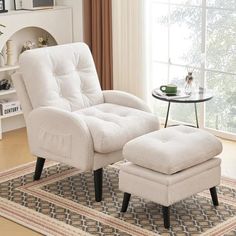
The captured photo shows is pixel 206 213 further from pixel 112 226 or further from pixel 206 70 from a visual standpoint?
pixel 206 70

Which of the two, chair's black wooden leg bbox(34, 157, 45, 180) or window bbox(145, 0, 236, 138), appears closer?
chair's black wooden leg bbox(34, 157, 45, 180)

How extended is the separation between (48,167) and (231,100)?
170 centimetres

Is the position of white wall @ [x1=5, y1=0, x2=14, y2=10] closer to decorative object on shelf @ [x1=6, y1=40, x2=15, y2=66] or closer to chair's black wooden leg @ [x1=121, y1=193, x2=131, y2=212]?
decorative object on shelf @ [x1=6, y1=40, x2=15, y2=66]

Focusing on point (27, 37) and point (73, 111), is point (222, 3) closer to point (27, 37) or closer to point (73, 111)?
point (73, 111)

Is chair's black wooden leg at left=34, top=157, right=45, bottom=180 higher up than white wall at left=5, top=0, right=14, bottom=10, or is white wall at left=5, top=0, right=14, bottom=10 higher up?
white wall at left=5, top=0, right=14, bottom=10

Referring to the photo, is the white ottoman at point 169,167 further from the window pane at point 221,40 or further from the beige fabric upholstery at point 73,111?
the window pane at point 221,40

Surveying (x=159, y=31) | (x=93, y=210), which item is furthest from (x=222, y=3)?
(x=93, y=210)

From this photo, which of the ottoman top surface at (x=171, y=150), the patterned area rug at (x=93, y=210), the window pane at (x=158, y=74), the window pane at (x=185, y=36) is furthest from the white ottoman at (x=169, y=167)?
the window pane at (x=158, y=74)

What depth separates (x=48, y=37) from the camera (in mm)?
6527

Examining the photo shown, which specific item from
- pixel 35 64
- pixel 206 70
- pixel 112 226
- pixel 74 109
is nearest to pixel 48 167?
pixel 74 109

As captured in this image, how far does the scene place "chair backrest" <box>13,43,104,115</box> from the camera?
4.77m

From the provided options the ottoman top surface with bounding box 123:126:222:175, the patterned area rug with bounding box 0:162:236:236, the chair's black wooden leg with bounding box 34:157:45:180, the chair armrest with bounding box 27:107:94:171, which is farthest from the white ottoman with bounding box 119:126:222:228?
the chair's black wooden leg with bounding box 34:157:45:180

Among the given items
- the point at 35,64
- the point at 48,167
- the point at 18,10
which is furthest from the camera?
the point at 18,10

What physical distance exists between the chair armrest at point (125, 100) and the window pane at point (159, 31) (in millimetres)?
1144
